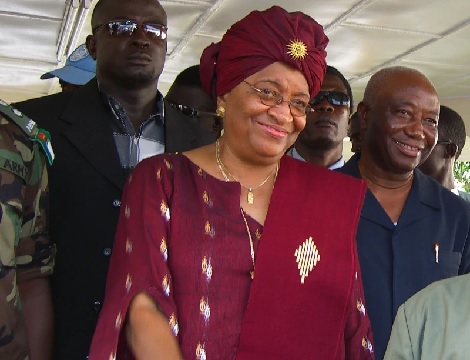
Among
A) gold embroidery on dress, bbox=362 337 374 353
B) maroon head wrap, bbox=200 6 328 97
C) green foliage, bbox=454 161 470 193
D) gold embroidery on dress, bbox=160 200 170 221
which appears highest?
maroon head wrap, bbox=200 6 328 97

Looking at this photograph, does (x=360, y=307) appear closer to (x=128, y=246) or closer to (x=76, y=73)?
(x=128, y=246)

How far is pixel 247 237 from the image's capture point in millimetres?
2182

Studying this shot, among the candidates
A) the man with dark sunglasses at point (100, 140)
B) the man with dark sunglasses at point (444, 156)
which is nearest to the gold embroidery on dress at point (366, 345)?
the man with dark sunglasses at point (100, 140)

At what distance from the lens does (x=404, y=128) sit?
2.83m

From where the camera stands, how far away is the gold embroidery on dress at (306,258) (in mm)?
2193

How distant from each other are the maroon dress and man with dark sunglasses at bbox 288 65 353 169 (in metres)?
1.56

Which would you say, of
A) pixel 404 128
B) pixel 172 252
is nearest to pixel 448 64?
pixel 404 128

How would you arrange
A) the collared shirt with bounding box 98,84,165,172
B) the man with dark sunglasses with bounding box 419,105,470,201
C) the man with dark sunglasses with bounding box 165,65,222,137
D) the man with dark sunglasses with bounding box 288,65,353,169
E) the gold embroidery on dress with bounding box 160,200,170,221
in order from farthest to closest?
the man with dark sunglasses with bounding box 419,105,470,201 → the man with dark sunglasses with bounding box 165,65,222,137 → the man with dark sunglasses with bounding box 288,65,353,169 → the collared shirt with bounding box 98,84,165,172 → the gold embroidery on dress with bounding box 160,200,170,221

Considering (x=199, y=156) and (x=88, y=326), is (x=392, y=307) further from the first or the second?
(x=88, y=326)

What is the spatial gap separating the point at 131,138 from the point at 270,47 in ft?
3.03

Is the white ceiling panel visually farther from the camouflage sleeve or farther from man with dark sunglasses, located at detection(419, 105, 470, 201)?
the camouflage sleeve

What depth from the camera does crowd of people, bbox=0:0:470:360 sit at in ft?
6.73

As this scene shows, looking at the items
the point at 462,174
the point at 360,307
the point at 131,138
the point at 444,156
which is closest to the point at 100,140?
the point at 131,138

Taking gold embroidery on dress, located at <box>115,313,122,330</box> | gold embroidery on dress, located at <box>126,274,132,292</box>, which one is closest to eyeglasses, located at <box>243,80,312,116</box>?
gold embroidery on dress, located at <box>126,274,132,292</box>
